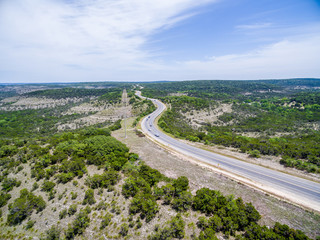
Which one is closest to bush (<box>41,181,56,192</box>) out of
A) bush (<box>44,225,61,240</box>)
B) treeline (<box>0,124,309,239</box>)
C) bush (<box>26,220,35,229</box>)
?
treeline (<box>0,124,309,239</box>)

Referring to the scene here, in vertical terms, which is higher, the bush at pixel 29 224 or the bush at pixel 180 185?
the bush at pixel 180 185

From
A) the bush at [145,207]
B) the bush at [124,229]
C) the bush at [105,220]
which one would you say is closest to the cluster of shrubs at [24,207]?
the bush at [105,220]

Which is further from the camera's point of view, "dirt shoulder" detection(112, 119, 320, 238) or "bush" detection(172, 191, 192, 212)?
"bush" detection(172, 191, 192, 212)

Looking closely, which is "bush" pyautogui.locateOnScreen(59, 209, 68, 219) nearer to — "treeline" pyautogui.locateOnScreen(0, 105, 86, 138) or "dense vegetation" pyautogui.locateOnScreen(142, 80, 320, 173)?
"dense vegetation" pyautogui.locateOnScreen(142, 80, 320, 173)

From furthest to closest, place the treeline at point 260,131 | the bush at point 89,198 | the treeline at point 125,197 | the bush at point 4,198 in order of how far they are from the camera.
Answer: the treeline at point 260,131, the bush at point 4,198, the bush at point 89,198, the treeline at point 125,197

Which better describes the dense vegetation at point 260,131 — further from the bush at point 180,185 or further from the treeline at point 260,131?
the bush at point 180,185

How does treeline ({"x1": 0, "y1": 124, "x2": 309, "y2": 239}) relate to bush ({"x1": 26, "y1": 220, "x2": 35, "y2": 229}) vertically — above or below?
above

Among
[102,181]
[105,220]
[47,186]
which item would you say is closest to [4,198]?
[47,186]

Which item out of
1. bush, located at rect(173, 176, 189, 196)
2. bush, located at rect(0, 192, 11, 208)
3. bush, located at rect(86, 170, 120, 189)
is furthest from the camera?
bush, located at rect(86, 170, 120, 189)

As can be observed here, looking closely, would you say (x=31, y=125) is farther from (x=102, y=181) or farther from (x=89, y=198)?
(x=89, y=198)

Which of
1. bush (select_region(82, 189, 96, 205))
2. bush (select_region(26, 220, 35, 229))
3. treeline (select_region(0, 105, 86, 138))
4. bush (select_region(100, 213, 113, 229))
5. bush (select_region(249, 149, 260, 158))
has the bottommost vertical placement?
treeline (select_region(0, 105, 86, 138))
